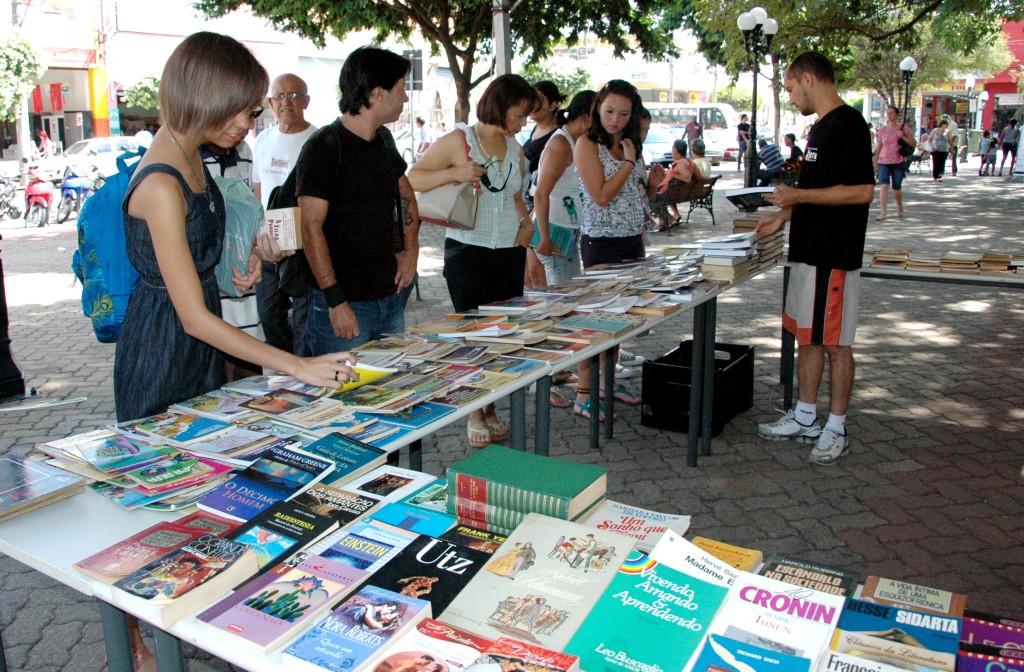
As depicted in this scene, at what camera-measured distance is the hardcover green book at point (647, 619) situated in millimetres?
1172

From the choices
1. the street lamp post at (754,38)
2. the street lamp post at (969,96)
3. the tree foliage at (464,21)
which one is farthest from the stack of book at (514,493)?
the street lamp post at (969,96)

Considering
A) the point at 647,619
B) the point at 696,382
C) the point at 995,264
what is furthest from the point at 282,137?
the point at 647,619

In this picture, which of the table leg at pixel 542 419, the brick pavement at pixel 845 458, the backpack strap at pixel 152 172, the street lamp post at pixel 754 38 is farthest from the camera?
the street lamp post at pixel 754 38

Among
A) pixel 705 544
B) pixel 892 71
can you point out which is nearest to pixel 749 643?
pixel 705 544

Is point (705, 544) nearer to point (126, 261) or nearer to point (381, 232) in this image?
point (126, 261)

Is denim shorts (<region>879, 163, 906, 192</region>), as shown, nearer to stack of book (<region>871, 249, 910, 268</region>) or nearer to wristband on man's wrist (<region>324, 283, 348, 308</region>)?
stack of book (<region>871, 249, 910, 268</region>)

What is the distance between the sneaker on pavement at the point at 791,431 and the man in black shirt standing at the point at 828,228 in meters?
0.20

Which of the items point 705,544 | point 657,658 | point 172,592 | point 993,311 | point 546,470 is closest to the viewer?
point 657,658

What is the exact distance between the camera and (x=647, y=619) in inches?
48.9

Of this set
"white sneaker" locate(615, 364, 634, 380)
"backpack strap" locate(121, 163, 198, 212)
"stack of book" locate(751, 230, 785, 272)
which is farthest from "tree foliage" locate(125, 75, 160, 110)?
"backpack strap" locate(121, 163, 198, 212)

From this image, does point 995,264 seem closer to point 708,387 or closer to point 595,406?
point 708,387

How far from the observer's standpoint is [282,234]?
8.10 ft

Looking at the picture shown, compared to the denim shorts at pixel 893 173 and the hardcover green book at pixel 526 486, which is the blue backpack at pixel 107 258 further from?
the denim shorts at pixel 893 173

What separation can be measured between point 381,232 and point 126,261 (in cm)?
112
